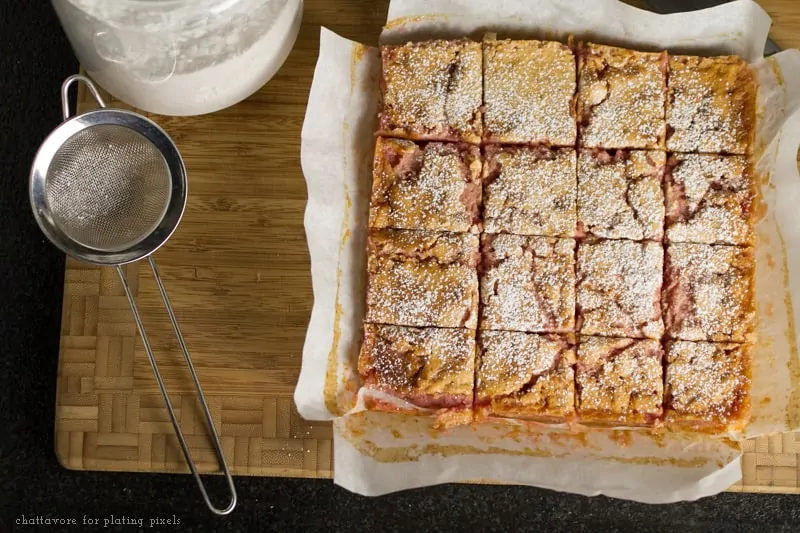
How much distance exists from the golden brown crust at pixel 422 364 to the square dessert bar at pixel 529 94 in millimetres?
775

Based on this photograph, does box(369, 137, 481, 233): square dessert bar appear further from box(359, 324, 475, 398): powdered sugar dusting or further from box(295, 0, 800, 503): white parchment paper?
box(359, 324, 475, 398): powdered sugar dusting

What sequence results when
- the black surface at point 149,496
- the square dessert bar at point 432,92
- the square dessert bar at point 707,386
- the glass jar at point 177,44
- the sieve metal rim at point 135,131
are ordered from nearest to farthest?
the glass jar at point 177,44, the sieve metal rim at point 135,131, the square dessert bar at point 707,386, the square dessert bar at point 432,92, the black surface at point 149,496

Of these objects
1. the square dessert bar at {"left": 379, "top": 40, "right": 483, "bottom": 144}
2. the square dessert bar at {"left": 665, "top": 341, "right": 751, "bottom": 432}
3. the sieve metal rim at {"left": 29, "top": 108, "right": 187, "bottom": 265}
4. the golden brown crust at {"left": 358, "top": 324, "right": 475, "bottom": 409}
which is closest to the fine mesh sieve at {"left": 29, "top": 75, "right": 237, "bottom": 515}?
the sieve metal rim at {"left": 29, "top": 108, "right": 187, "bottom": 265}

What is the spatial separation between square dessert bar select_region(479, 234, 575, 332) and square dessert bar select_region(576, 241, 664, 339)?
50 millimetres

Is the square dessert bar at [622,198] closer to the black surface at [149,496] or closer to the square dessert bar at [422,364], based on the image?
the square dessert bar at [422,364]

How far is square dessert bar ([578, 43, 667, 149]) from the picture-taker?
2666mm

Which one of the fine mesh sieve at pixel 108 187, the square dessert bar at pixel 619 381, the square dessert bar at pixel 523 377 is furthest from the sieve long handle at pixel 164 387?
the square dessert bar at pixel 619 381

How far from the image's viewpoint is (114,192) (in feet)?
8.25

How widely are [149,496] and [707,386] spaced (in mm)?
2215

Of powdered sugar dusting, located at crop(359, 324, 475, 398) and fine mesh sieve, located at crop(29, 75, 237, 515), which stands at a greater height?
fine mesh sieve, located at crop(29, 75, 237, 515)

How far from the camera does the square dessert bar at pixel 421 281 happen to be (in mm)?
2580

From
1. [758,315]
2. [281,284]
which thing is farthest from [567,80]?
[281,284]

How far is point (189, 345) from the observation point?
2.62 meters

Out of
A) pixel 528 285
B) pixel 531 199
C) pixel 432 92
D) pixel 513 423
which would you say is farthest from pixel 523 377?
pixel 432 92
